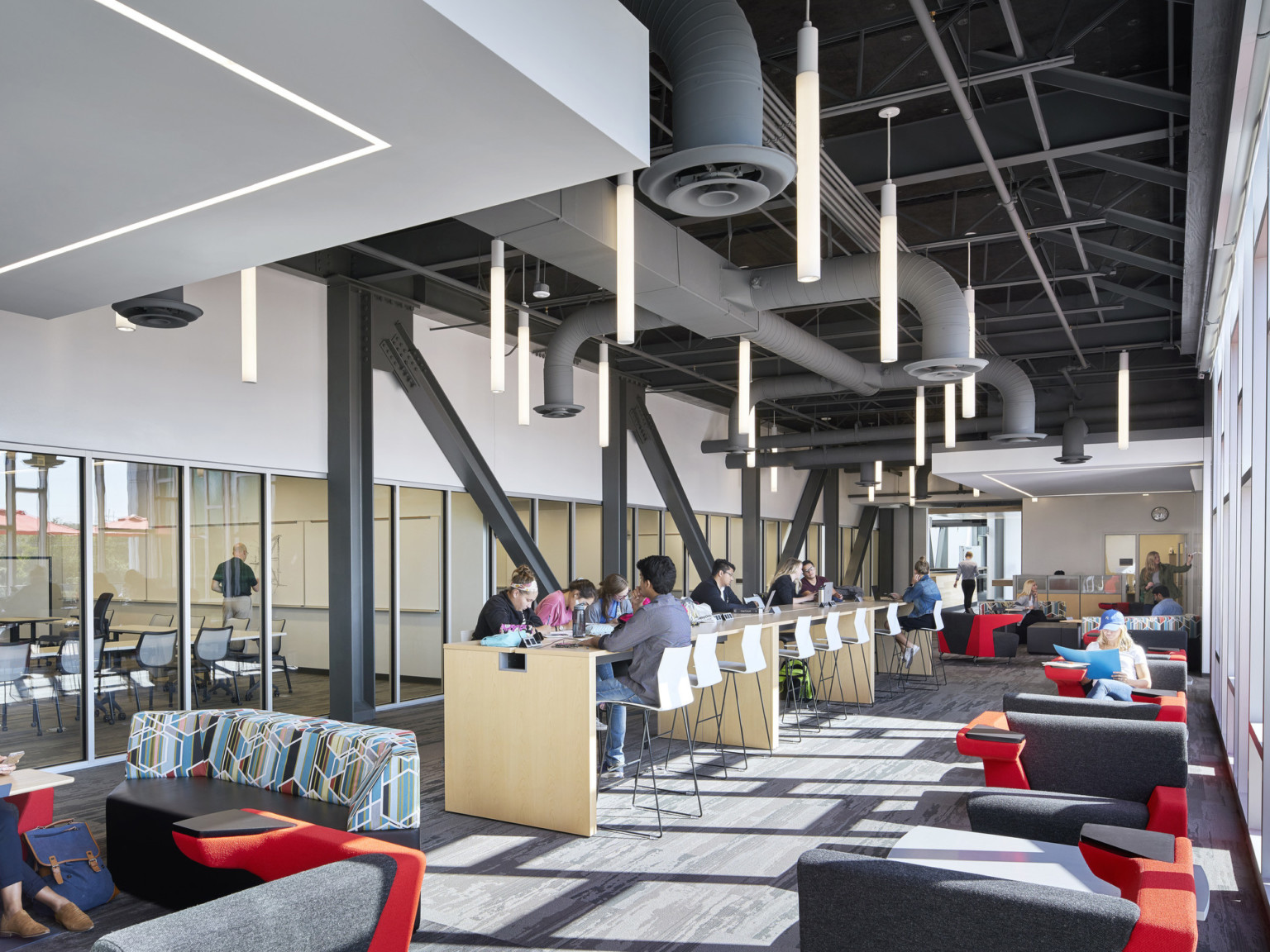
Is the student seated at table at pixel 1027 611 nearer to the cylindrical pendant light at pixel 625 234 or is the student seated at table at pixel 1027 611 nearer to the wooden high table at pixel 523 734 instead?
the wooden high table at pixel 523 734

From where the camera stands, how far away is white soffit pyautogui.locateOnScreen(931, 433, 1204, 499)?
41.8 feet

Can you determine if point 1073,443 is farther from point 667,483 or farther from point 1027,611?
point 667,483

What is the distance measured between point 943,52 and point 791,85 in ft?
4.94

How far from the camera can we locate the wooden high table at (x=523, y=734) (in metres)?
4.95

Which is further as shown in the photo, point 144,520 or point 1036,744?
point 144,520

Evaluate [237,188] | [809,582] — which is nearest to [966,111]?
[237,188]

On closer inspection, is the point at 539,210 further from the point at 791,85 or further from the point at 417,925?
the point at 417,925

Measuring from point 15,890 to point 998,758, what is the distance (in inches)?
161

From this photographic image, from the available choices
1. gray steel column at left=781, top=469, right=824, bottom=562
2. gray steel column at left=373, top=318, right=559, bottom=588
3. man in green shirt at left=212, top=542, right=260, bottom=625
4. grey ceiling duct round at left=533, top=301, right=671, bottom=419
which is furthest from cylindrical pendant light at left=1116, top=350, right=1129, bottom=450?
gray steel column at left=781, top=469, right=824, bottom=562

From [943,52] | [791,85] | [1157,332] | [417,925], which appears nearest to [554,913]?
[417,925]

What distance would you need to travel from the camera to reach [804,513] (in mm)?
18672

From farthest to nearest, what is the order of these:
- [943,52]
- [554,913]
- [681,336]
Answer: [681,336]
[943,52]
[554,913]

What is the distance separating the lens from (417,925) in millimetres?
3734

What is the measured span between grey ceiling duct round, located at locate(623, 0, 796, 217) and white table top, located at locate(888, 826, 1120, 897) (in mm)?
2718
